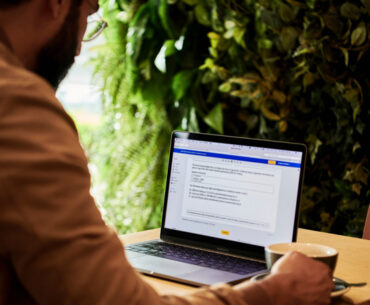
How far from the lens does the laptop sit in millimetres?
1375

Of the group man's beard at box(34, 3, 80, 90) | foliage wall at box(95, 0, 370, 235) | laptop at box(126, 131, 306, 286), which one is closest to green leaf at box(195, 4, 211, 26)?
foliage wall at box(95, 0, 370, 235)

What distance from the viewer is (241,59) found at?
2.63 meters

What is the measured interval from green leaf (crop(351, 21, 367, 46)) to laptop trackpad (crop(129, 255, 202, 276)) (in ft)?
4.15

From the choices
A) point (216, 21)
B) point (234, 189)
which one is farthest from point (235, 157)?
point (216, 21)

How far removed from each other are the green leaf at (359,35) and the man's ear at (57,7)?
1.55 meters

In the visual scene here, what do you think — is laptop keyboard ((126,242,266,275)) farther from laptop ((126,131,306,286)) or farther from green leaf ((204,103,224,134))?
green leaf ((204,103,224,134))

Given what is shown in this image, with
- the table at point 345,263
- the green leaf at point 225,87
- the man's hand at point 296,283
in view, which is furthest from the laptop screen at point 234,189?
the green leaf at point 225,87

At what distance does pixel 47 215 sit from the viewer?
2.20 feet

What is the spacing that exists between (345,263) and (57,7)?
95 centimetres

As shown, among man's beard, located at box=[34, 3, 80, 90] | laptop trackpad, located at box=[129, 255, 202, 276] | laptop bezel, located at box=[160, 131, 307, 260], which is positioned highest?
man's beard, located at box=[34, 3, 80, 90]

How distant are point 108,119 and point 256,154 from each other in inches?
73.3

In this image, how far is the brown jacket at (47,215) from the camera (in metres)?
0.67

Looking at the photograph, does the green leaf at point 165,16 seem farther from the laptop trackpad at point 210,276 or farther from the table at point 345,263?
the laptop trackpad at point 210,276

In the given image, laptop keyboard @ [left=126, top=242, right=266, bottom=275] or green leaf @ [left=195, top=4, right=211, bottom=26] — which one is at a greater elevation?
green leaf @ [left=195, top=4, right=211, bottom=26]
